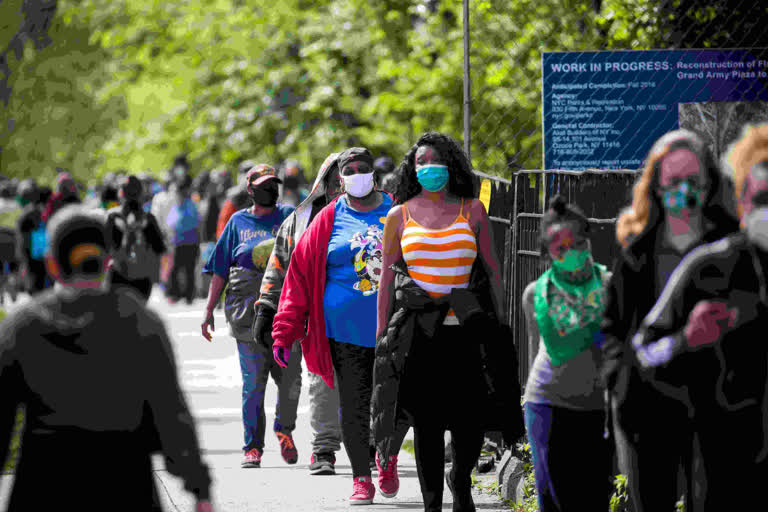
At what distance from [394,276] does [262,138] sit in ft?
66.1

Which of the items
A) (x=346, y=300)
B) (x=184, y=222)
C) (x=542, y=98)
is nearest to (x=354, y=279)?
(x=346, y=300)

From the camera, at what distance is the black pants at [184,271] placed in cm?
2203

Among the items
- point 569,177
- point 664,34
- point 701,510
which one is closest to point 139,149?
point 664,34

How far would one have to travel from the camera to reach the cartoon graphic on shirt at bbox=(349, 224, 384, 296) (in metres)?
7.72

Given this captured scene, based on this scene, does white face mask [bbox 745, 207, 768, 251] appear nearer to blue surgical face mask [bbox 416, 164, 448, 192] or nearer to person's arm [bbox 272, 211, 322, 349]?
blue surgical face mask [bbox 416, 164, 448, 192]

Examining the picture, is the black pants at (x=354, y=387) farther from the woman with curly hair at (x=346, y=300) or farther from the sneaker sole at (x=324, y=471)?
the sneaker sole at (x=324, y=471)

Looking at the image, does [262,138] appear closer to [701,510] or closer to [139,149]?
[139,149]

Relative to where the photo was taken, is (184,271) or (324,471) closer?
(324,471)

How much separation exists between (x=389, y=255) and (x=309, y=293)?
1.42 m

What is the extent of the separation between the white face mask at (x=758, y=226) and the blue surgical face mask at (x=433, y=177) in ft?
7.92

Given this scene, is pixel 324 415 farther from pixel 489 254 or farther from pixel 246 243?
pixel 489 254

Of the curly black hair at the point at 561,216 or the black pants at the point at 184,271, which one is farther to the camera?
the black pants at the point at 184,271

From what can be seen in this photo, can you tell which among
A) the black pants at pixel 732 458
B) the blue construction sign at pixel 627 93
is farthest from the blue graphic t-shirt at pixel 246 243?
the black pants at pixel 732 458

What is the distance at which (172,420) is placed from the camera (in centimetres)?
414
